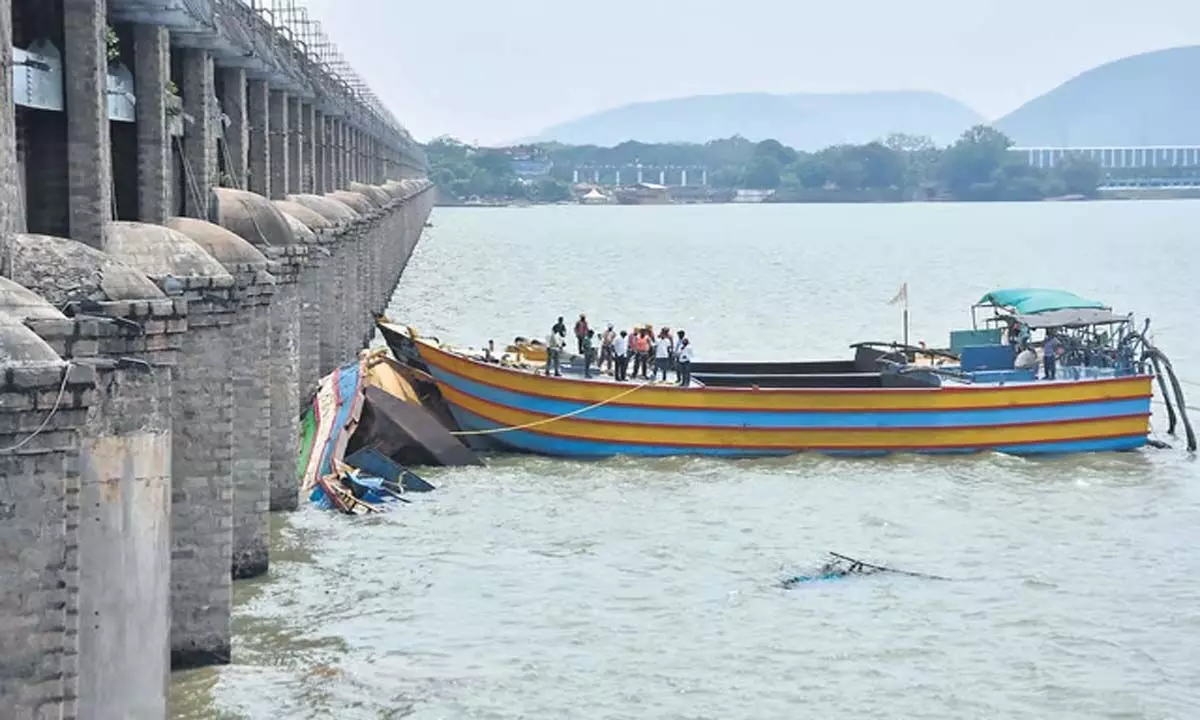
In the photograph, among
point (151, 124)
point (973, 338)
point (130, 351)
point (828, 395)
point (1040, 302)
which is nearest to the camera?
point (130, 351)

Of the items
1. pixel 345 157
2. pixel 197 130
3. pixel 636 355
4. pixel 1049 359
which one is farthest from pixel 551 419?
pixel 345 157

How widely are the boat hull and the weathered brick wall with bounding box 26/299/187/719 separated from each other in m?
18.7

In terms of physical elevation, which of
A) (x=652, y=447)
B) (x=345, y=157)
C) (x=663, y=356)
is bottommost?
(x=652, y=447)

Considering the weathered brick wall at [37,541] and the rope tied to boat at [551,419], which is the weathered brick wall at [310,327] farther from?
the weathered brick wall at [37,541]

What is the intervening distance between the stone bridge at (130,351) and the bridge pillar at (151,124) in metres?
0.02

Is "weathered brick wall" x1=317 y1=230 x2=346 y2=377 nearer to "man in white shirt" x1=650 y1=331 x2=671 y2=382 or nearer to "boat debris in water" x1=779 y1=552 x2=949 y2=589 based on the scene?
"man in white shirt" x1=650 y1=331 x2=671 y2=382

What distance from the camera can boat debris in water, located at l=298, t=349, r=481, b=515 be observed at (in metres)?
29.0

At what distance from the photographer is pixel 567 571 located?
84.6 feet

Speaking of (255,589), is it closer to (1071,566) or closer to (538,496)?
(538,496)

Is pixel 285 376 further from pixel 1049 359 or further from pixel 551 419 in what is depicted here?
pixel 1049 359

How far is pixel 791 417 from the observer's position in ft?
111

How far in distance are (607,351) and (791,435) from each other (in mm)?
3978

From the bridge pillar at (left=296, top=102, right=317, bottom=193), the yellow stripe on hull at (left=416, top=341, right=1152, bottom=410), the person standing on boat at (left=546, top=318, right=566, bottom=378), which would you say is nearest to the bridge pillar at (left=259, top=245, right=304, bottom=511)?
the yellow stripe on hull at (left=416, top=341, right=1152, bottom=410)

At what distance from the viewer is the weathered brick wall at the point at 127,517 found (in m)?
14.6
